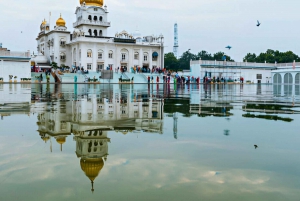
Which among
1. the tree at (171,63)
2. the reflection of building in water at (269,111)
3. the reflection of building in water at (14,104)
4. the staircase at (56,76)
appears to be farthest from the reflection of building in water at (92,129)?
the tree at (171,63)

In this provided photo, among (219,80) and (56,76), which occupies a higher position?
(56,76)

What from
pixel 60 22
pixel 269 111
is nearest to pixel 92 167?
pixel 269 111

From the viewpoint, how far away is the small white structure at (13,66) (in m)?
50.3

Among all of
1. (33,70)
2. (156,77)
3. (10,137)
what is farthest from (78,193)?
(33,70)

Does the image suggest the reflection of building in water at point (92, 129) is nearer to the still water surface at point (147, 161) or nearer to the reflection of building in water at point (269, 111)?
the still water surface at point (147, 161)

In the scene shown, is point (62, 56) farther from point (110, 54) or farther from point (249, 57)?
point (249, 57)

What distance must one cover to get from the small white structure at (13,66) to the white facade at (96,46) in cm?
1013

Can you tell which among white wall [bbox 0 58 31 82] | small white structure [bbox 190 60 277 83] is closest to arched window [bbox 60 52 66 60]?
white wall [bbox 0 58 31 82]

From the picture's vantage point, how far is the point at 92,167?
387cm

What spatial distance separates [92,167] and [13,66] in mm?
50984

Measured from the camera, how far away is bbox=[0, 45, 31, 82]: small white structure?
5034cm

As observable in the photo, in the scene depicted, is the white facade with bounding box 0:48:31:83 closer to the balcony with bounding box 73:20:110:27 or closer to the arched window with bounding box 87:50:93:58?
the arched window with bounding box 87:50:93:58

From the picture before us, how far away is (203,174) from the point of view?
371 cm

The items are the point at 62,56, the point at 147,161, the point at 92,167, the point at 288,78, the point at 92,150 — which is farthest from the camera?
the point at 62,56
